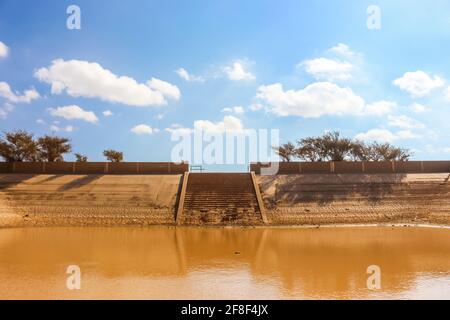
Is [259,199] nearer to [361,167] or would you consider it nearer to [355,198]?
[355,198]

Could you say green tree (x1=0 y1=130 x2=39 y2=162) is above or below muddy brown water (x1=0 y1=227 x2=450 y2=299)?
above

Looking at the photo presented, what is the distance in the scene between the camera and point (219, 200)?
27.8 m

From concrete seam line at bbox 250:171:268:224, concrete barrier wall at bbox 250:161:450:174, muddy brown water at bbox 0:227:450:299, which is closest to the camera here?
muddy brown water at bbox 0:227:450:299

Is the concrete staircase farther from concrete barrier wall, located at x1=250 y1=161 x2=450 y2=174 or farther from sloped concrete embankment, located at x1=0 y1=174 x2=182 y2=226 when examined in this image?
concrete barrier wall, located at x1=250 y1=161 x2=450 y2=174

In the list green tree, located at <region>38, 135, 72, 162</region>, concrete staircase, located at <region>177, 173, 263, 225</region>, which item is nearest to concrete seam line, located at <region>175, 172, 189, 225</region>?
concrete staircase, located at <region>177, 173, 263, 225</region>

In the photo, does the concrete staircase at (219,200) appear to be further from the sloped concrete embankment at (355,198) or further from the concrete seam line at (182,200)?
the sloped concrete embankment at (355,198)

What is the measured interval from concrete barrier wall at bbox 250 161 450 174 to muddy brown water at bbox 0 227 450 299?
14.3 meters

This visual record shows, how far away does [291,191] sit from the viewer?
97.8 feet

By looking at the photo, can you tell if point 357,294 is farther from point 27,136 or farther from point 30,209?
point 27,136

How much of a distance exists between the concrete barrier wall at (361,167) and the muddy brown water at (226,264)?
46.9 feet

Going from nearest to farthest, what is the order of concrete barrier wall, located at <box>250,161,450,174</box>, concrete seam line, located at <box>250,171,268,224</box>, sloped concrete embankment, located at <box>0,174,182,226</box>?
sloped concrete embankment, located at <box>0,174,182,226</box> < concrete seam line, located at <box>250,171,268,224</box> < concrete barrier wall, located at <box>250,161,450,174</box>

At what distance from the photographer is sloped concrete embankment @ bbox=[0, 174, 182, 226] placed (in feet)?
82.2

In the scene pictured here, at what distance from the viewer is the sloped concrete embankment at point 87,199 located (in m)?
25.1

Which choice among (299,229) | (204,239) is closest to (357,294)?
(204,239)
